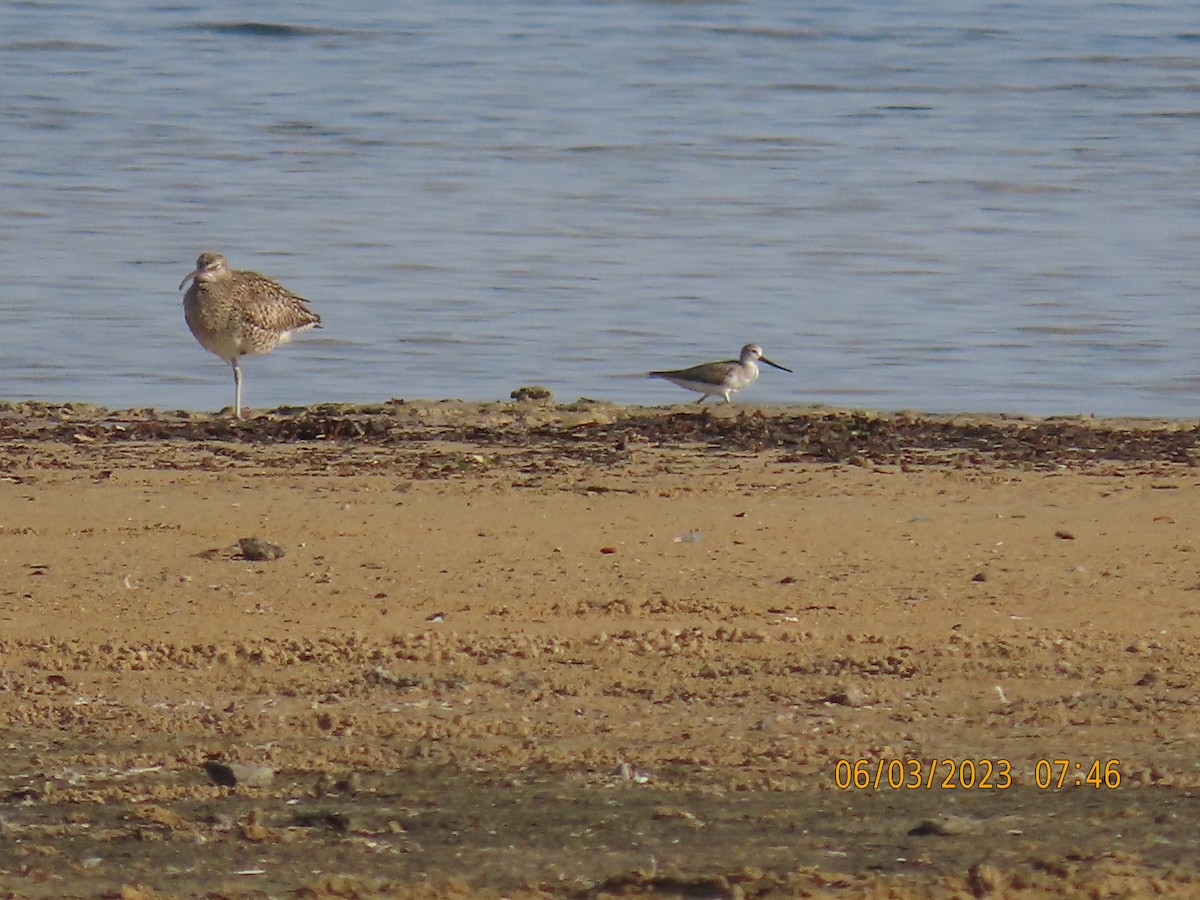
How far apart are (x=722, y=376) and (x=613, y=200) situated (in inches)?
300

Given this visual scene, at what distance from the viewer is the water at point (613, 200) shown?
527 inches

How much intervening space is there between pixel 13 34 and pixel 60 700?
85.3ft

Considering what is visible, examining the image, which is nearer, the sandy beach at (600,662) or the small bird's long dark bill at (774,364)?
the sandy beach at (600,662)

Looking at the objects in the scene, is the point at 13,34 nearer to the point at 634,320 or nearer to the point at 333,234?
the point at 333,234

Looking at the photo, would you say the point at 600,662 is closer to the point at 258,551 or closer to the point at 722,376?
the point at 258,551

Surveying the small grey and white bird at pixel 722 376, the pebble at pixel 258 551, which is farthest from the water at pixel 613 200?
the pebble at pixel 258 551

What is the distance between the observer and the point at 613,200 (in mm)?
18953

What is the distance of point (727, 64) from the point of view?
93.6ft

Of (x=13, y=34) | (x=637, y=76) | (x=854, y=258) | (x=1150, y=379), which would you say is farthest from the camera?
(x=13, y=34)

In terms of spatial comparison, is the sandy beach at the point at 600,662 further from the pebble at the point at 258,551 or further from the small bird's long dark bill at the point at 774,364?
the small bird's long dark bill at the point at 774,364

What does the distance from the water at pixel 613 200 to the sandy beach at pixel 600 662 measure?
3002 mm

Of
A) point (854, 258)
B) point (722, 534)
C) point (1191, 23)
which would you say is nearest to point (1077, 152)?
point (854, 258)

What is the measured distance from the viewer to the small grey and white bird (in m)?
11.6
